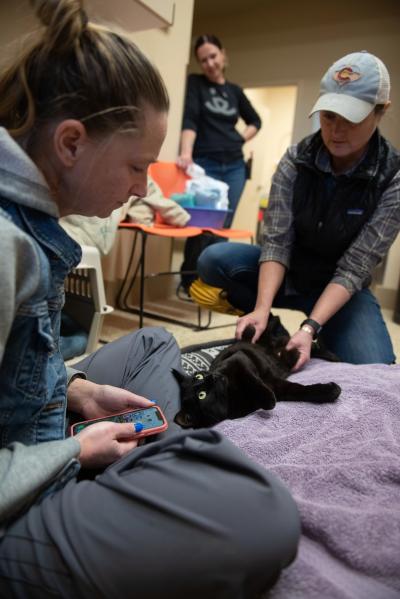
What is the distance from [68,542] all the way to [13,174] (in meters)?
0.38

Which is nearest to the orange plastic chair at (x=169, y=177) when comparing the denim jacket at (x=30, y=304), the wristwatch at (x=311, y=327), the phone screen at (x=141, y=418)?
the wristwatch at (x=311, y=327)

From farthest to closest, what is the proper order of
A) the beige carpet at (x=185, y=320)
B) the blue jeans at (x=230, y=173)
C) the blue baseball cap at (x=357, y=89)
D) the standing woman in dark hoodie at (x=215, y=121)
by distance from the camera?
the blue jeans at (x=230, y=173), the standing woman in dark hoodie at (x=215, y=121), the beige carpet at (x=185, y=320), the blue baseball cap at (x=357, y=89)

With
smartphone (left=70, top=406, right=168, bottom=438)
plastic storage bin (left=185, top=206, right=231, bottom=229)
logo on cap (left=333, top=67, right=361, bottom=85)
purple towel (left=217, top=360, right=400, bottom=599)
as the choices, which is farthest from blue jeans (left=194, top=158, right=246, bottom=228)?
smartphone (left=70, top=406, right=168, bottom=438)

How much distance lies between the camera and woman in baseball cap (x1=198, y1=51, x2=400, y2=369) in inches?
42.2

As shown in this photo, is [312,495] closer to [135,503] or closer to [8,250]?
[135,503]

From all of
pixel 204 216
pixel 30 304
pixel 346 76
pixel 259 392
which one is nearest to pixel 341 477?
pixel 259 392

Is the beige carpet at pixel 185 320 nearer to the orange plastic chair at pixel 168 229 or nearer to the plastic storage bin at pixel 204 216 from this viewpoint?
the orange plastic chair at pixel 168 229

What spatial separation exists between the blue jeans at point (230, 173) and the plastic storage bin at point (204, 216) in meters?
0.43

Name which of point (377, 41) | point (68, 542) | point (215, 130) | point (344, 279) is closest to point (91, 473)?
point (68, 542)

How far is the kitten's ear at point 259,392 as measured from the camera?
32.7 inches

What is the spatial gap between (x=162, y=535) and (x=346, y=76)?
1094mm

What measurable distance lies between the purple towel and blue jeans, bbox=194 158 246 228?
1812 millimetres

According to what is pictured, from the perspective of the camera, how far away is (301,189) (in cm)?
130

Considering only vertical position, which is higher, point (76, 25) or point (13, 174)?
point (76, 25)
